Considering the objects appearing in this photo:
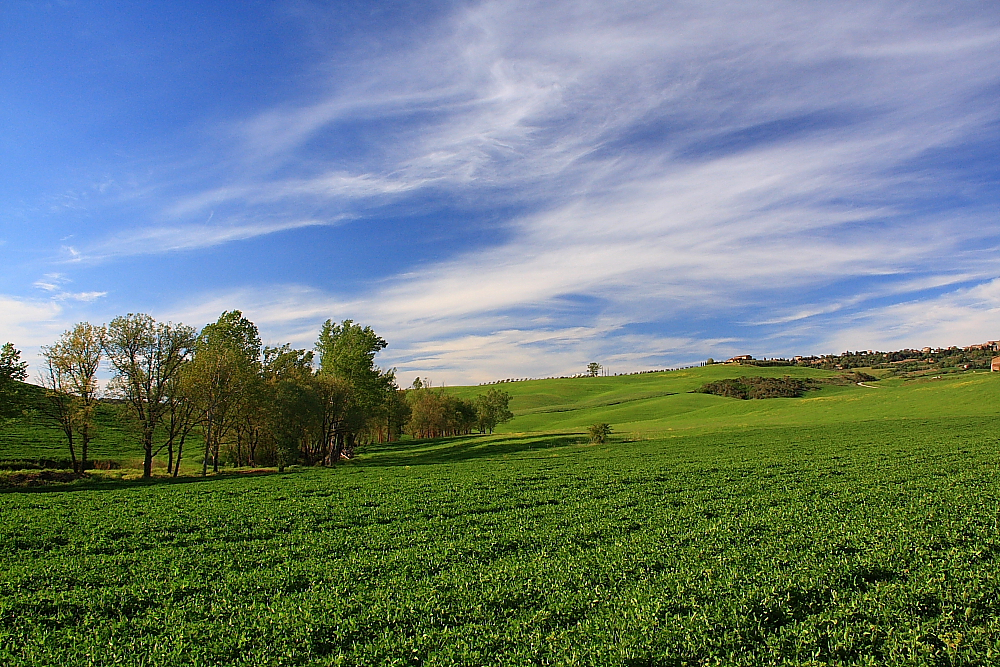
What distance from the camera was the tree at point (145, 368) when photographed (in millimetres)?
43812

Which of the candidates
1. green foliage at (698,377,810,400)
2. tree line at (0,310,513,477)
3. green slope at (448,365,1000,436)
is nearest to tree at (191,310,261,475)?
tree line at (0,310,513,477)

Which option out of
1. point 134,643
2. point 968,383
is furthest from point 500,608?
point 968,383

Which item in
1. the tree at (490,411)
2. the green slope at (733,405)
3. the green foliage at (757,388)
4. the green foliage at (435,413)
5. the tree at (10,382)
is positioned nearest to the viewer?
the tree at (10,382)

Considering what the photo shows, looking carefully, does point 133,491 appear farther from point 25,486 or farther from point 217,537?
point 217,537

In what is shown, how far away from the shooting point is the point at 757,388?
154625 mm

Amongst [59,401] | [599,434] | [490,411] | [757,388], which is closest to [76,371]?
[59,401]

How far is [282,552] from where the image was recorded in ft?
49.4

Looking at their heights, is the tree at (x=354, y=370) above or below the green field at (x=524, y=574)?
above

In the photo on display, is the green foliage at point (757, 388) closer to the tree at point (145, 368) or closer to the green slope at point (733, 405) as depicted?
the green slope at point (733, 405)

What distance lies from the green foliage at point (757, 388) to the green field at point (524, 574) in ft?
424

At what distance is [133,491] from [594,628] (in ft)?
99.1

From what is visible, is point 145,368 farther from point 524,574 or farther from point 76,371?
point 524,574

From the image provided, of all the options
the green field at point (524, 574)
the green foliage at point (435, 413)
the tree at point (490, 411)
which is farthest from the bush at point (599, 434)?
the tree at point (490, 411)

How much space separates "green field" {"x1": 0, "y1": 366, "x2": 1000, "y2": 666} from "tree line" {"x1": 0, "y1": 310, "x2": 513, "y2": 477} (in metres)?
19.1
